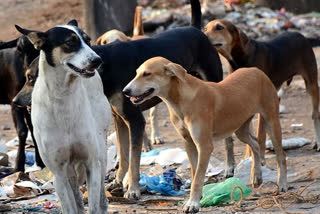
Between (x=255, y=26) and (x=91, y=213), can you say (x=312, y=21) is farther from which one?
(x=91, y=213)

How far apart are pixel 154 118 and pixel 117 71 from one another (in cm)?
288

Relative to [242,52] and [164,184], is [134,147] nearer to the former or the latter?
[164,184]

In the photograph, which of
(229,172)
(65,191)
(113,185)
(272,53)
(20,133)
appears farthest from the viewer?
(272,53)

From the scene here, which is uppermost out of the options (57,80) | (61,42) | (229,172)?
(61,42)

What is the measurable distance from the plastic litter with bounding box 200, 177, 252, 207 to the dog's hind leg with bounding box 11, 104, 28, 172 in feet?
7.63

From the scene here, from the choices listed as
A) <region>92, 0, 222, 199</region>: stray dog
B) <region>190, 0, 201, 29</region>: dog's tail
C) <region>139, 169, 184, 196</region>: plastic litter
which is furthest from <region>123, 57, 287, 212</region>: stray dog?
<region>190, 0, 201, 29</region>: dog's tail

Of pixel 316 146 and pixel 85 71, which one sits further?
pixel 316 146

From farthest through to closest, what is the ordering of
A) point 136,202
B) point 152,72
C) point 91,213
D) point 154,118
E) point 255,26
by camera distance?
point 255,26
point 154,118
point 136,202
point 152,72
point 91,213

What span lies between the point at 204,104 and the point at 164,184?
42.1 inches

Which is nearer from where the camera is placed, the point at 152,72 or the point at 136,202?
the point at 152,72

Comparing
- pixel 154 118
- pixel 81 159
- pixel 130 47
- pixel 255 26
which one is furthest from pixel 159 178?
pixel 255 26

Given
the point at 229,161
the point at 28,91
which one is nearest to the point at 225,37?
the point at 229,161

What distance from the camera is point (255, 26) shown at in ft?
52.6

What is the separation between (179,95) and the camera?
23.2ft
